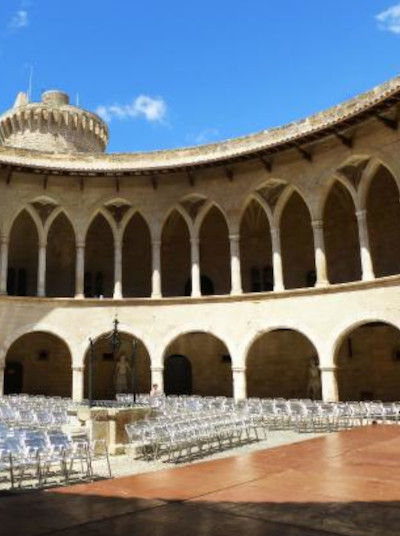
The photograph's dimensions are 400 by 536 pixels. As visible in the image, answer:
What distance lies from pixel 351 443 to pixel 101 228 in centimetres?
2134

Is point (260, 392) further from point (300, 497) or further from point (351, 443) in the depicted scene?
point (300, 497)

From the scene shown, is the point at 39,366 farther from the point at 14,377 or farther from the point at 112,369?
the point at 112,369

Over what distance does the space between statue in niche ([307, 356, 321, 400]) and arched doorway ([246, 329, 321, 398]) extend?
0.51 meters

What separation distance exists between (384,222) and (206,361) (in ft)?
34.8

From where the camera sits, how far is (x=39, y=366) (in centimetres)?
2691

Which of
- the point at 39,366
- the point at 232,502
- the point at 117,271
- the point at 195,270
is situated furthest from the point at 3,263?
the point at 232,502

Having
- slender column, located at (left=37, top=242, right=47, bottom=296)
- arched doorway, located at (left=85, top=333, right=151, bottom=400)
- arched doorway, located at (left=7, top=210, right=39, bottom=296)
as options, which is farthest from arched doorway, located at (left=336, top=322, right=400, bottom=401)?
arched doorway, located at (left=7, top=210, right=39, bottom=296)

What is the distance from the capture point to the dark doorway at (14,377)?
26.6m

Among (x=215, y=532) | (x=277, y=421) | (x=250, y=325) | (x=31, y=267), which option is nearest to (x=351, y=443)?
(x=277, y=421)

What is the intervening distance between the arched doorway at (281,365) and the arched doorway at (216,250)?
3.91 metres

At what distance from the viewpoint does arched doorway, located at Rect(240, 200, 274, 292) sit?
26.7 meters

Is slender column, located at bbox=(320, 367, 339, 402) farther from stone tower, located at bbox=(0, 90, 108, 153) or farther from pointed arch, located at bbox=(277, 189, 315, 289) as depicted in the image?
stone tower, located at bbox=(0, 90, 108, 153)

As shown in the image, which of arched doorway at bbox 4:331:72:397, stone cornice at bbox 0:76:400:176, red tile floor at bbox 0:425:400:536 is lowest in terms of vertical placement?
red tile floor at bbox 0:425:400:536

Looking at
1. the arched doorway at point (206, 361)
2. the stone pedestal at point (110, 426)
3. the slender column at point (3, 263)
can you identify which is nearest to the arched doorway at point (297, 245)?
the arched doorway at point (206, 361)
